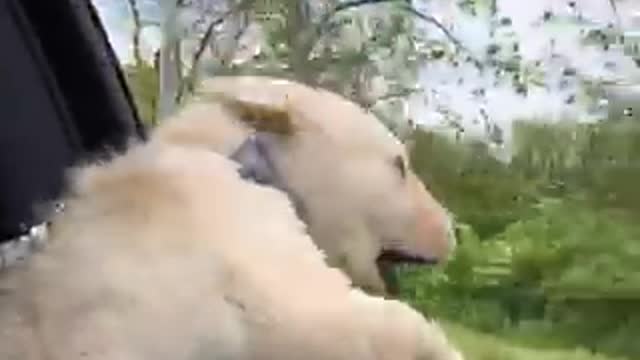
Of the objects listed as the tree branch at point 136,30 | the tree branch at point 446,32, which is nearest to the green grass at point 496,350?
the tree branch at point 446,32

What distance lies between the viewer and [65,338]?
68cm

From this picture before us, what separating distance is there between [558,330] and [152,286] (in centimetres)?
66

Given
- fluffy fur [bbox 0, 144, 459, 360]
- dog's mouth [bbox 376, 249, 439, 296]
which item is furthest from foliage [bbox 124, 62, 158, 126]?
fluffy fur [bbox 0, 144, 459, 360]

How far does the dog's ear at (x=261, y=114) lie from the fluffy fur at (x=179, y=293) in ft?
0.52

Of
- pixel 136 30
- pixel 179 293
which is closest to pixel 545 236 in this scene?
pixel 136 30

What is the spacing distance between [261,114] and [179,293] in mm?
260

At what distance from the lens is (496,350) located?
3.96ft

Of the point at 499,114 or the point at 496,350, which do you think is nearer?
the point at 496,350

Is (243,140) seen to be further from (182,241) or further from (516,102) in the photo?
(516,102)

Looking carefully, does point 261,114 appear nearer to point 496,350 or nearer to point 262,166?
point 262,166

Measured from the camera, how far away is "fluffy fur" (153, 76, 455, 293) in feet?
3.05

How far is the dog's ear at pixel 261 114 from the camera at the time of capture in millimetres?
929

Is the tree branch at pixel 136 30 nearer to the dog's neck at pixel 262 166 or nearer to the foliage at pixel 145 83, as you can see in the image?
the foliage at pixel 145 83

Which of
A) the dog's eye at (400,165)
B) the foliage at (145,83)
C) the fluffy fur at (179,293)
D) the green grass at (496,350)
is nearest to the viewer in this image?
the fluffy fur at (179,293)
